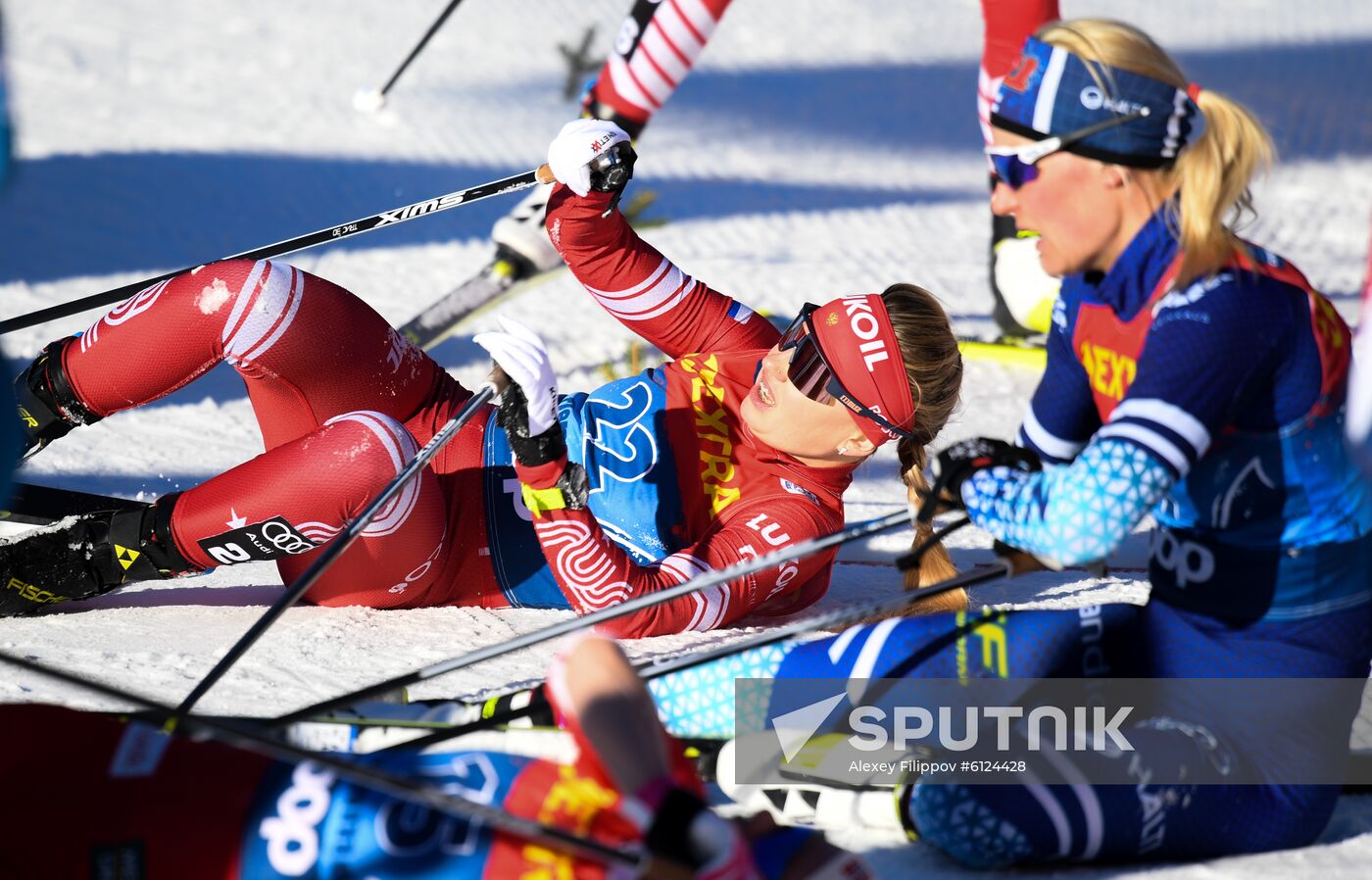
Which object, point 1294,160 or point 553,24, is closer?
point 1294,160

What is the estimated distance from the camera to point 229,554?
2363 millimetres

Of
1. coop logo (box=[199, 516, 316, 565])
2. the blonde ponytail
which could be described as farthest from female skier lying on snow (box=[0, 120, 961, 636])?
the blonde ponytail

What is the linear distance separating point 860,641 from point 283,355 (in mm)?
1094

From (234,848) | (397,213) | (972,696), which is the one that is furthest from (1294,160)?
(234,848)

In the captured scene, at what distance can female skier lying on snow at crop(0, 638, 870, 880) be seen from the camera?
1.37 m

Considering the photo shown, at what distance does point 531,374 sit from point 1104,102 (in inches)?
36.4

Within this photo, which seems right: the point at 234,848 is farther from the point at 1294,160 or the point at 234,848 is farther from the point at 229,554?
the point at 1294,160

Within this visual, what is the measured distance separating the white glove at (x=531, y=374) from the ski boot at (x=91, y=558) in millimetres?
617

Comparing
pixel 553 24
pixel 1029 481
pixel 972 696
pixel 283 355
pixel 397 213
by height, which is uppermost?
pixel 553 24

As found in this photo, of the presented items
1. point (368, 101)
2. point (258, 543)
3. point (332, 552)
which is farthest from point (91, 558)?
point (368, 101)

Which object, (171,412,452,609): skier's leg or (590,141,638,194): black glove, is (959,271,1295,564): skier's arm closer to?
(171,412,452,609): skier's leg

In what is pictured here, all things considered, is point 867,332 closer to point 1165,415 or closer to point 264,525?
point 1165,415

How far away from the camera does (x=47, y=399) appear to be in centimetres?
250

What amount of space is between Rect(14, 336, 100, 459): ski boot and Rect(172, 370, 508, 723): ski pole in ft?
1.88
